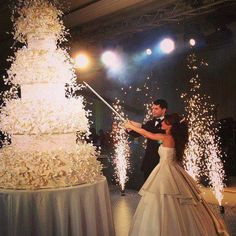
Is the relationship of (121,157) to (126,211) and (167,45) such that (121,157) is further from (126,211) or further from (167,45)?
(126,211)

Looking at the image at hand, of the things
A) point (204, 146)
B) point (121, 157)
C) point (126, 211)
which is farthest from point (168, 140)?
point (204, 146)

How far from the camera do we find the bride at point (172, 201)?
4684 millimetres

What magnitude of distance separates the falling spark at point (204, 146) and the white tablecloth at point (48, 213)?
5.60 metres

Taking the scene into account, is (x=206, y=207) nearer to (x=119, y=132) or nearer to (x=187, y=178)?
(x=187, y=178)

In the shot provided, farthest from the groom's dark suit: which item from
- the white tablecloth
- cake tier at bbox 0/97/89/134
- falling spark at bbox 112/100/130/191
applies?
falling spark at bbox 112/100/130/191

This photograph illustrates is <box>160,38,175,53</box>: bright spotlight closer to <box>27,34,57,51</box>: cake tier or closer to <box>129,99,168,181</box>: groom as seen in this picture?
<box>129,99,168,181</box>: groom

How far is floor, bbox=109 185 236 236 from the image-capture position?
20.8ft

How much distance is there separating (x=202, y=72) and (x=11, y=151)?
31.4 feet

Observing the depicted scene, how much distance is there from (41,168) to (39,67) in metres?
1.16

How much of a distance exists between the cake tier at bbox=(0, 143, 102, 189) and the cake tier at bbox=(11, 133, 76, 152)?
7 centimetres

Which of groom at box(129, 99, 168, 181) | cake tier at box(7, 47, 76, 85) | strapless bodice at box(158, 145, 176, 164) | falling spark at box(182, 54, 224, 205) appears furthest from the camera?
falling spark at box(182, 54, 224, 205)

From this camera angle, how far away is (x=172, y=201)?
477 centimetres

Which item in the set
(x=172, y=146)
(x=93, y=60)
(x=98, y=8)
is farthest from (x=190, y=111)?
(x=172, y=146)

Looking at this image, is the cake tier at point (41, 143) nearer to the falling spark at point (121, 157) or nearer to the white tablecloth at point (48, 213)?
the white tablecloth at point (48, 213)
